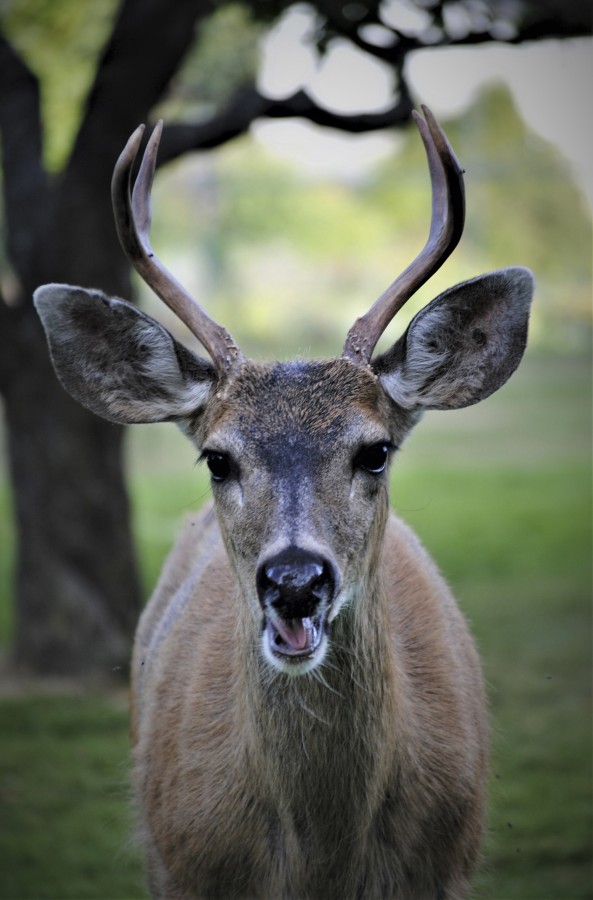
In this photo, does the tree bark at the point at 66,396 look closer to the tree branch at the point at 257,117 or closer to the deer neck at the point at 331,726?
the tree branch at the point at 257,117

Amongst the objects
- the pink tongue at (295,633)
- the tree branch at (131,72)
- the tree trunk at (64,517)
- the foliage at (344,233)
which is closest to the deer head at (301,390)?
the pink tongue at (295,633)

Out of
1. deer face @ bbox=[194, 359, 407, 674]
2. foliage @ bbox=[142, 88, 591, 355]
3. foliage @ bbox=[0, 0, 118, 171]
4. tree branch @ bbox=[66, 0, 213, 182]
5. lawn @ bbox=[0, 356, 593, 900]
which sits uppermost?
foliage @ bbox=[142, 88, 591, 355]

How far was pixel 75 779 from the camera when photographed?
8.20m

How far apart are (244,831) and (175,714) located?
0.70 m

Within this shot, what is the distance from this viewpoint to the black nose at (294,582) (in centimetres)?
325

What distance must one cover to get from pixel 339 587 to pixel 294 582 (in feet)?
0.88

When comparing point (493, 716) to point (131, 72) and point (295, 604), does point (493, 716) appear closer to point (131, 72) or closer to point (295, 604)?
point (295, 604)

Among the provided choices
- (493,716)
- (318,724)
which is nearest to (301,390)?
(318,724)

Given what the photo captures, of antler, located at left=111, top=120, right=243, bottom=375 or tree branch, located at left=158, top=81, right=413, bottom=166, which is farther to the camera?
tree branch, located at left=158, top=81, right=413, bottom=166

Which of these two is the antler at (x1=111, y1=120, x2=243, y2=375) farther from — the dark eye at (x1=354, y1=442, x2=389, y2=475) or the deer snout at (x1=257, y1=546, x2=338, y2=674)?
the deer snout at (x1=257, y1=546, x2=338, y2=674)

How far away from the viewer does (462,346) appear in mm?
4125

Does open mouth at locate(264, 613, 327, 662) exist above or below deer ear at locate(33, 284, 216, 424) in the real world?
below

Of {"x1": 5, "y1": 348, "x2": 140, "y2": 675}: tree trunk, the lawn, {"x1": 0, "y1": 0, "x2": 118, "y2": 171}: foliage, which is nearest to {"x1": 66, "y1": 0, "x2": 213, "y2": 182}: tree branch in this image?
{"x1": 5, "y1": 348, "x2": 140, "y2": 675}: tree trunk

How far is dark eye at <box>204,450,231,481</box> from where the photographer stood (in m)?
3.78
